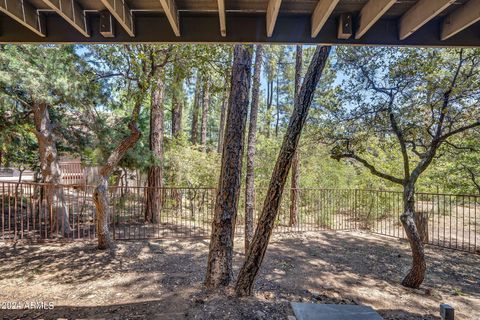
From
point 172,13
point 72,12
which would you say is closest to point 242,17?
point 172,13

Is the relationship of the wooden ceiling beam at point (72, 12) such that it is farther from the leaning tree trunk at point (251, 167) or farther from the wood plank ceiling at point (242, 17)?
the leaning tree trunk at point (251, 167)

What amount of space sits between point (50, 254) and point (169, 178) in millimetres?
4469

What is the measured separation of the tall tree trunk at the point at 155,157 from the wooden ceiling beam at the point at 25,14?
17.6ft

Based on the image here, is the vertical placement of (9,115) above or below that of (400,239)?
above

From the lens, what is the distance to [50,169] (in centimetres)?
649

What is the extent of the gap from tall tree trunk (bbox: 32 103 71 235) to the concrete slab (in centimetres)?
594

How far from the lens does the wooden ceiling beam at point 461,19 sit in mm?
1925

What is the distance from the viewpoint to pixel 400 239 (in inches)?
287

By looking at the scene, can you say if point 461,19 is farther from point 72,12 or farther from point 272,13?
point 72,12

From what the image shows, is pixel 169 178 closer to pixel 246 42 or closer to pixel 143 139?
pixel 143 139

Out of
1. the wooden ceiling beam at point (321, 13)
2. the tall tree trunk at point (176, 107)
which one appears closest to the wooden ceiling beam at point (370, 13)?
the wooden ceiling beam at point (321, 13)

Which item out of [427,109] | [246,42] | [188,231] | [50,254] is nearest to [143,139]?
[188,231]

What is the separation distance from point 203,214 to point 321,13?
21.5 ft

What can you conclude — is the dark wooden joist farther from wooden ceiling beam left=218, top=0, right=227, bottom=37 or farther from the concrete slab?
the concrete slab
